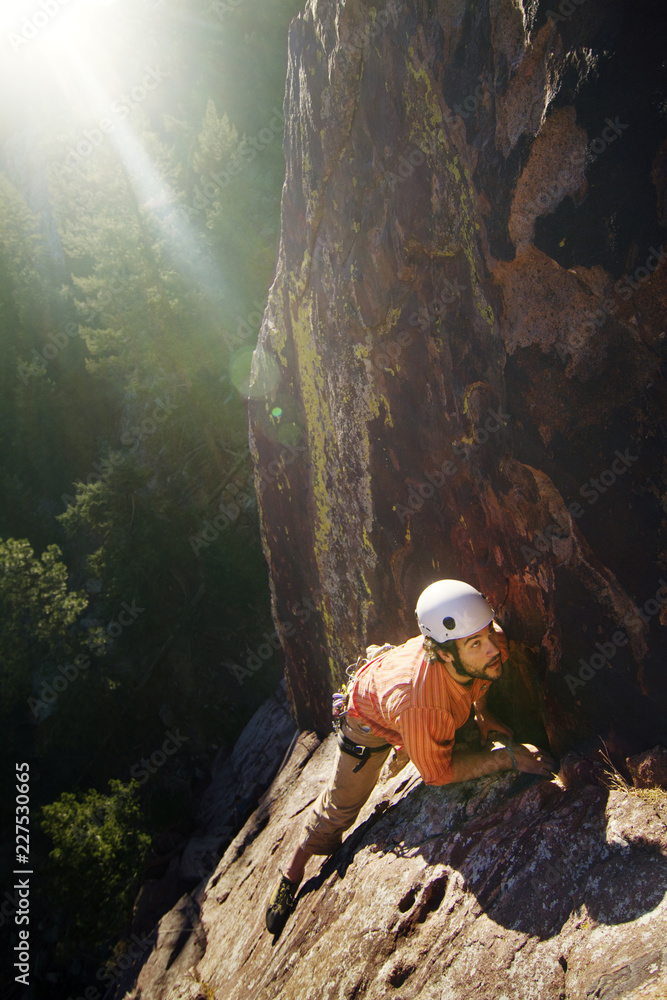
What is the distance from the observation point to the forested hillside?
14789mm

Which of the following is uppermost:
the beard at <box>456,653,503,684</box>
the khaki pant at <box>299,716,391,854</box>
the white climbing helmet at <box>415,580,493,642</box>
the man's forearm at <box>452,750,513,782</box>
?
the white climbing helmet at <box>415,580,493,642</box>

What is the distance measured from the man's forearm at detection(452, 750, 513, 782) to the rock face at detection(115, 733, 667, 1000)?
0.21m

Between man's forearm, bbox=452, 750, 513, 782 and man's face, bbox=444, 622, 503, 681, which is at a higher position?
man's face, bbox=444, 622, 503, 681

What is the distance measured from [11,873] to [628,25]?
2016 cm

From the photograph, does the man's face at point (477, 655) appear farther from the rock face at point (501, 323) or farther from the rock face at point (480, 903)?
the rock face at point (480, 903)

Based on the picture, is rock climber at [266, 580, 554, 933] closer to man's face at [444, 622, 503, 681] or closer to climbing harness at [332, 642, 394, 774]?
man's face at [444, 622, 503, 681]

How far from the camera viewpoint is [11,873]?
14992 millimetres

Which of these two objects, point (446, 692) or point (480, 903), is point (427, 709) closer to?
point (446, 692)

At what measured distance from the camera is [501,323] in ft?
10.7

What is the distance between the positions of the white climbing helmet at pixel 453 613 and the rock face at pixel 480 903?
3.34 feet

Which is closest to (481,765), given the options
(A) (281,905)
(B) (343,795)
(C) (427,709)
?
(C) (427,709)

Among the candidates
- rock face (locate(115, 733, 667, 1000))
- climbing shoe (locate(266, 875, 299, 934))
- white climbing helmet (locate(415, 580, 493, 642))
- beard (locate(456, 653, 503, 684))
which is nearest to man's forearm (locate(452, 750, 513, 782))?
rock face (locate(115, 733, 667, 1000))

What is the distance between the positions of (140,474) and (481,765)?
16.4m

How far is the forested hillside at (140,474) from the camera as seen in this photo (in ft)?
48.5
